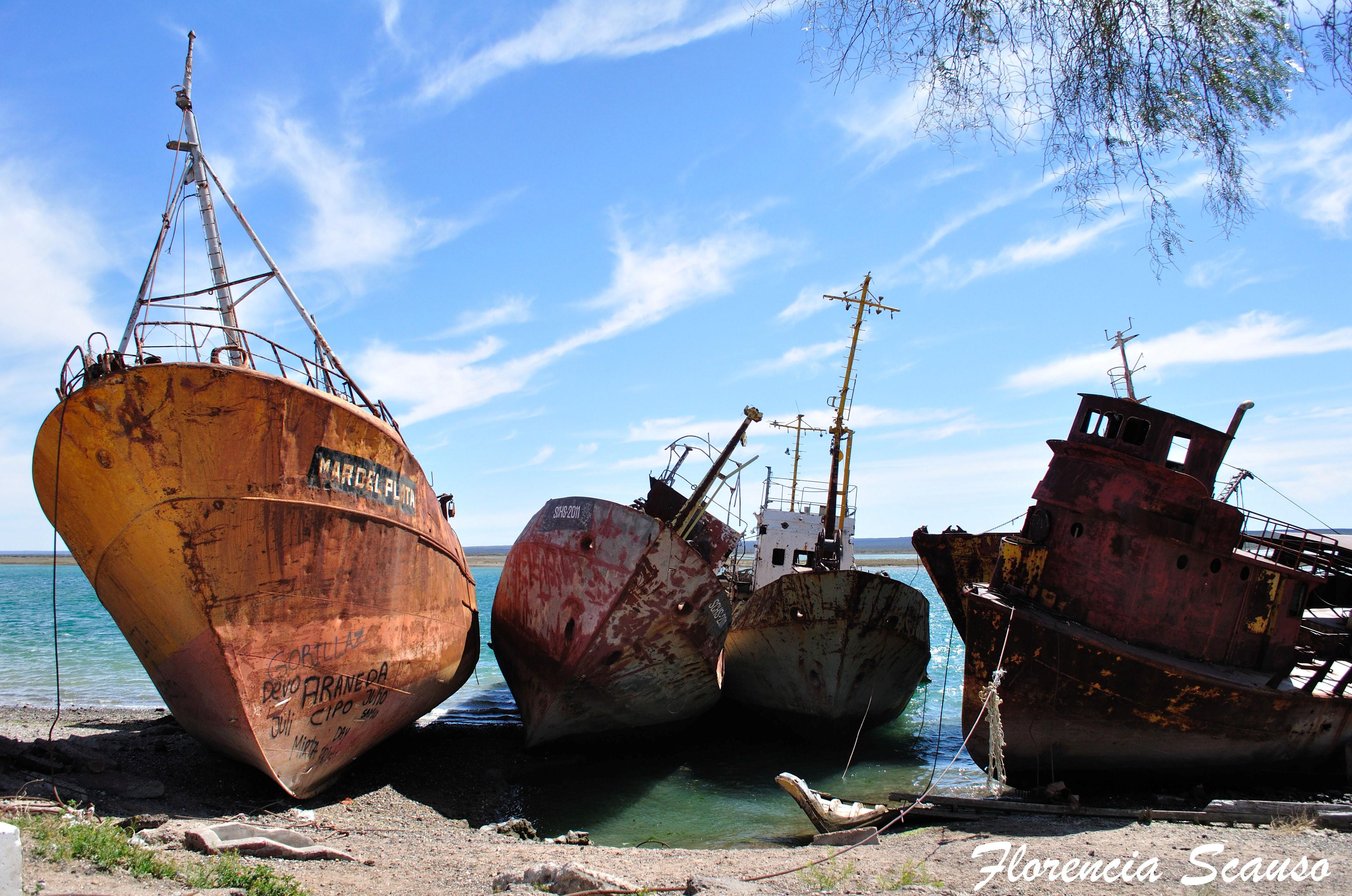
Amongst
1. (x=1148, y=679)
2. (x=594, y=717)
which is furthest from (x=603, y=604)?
(x=1148, y=679)

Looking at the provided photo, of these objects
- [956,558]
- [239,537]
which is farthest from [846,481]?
[239,537]

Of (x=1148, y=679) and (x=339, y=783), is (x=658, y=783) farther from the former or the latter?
(x=1148, y=679)

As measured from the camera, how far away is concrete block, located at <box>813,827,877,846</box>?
7.11m

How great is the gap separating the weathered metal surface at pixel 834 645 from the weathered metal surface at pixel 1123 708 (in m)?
2.69

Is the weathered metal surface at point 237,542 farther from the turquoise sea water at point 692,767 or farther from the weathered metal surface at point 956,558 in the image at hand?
the weathered metal surface at point 956,558

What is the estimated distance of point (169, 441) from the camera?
6.87 metres

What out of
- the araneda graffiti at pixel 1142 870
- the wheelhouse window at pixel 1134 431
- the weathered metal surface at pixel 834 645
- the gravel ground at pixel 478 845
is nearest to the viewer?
the gravel ground at pixel 478 845

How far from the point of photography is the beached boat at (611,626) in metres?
10.3

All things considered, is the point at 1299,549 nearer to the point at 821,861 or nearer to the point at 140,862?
the point at 821,861

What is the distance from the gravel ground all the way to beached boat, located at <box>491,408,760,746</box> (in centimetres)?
153

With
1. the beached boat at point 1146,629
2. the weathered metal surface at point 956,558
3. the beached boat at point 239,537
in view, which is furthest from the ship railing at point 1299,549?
the beached boat at point 239,537

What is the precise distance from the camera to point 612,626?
33.7ft

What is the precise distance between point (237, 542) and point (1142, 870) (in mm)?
7922

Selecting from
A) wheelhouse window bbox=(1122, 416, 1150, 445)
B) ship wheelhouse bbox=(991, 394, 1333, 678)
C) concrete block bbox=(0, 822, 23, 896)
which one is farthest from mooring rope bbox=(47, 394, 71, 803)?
wheelhouse window bbox=(1122, 416, 1150, 445)
